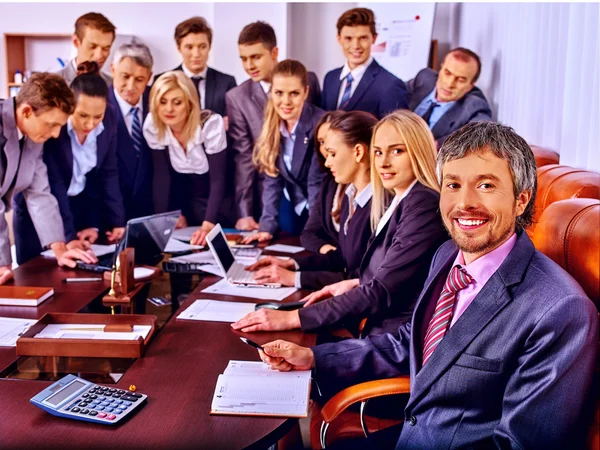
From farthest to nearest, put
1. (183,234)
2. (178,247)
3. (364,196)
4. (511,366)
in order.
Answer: (183,234) → (178,247) → (364,196) → (511,366)

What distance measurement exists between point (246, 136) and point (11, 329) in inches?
99.1

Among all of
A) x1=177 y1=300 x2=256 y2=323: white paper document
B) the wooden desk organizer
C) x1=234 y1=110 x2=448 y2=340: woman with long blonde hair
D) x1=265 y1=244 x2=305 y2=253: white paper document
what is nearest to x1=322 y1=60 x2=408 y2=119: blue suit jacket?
x1=265 y1=244 x2=305 y2=253: white paper document

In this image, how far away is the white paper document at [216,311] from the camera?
7.09 ft

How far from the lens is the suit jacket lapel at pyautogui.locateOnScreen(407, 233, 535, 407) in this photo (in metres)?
1.41

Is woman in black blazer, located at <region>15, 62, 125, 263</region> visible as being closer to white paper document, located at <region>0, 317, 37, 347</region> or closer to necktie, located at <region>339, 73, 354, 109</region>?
white paper document, located at <region>0, 317, 37, 347</region>

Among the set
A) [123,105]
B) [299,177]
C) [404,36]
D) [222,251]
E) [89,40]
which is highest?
[404,36]

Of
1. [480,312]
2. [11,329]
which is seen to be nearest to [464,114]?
[480,312]

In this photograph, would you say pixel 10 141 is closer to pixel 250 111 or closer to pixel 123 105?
pixel 123 105

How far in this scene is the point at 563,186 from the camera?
198cm

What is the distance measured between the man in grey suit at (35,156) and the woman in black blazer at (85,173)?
132 mm

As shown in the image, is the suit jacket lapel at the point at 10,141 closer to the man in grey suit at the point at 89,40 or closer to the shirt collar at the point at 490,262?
the man in grey suit at the point at 89,40

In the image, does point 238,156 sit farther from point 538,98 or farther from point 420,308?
point 420,308

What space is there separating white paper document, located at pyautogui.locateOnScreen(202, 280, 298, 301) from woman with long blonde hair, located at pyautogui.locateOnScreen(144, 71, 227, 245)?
1.34 m

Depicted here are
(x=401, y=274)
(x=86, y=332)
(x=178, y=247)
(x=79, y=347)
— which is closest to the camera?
(x=79, y=347)
